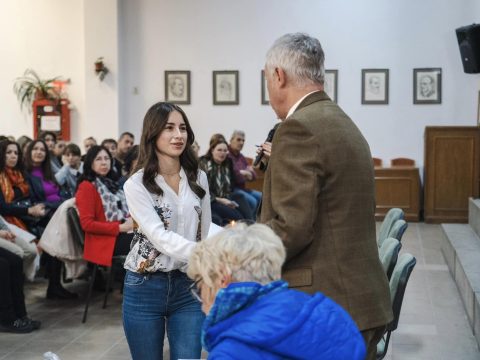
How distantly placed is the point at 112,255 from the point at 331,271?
12.4 ft

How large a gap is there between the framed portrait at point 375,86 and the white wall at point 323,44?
101 mm

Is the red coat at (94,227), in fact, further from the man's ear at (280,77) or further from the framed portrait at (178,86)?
the framed portrait at (178,86)

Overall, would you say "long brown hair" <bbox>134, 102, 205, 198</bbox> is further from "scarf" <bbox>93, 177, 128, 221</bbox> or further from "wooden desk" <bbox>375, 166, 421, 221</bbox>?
"wooden desk" <bbox>375, 166, 421, 221</bbox>

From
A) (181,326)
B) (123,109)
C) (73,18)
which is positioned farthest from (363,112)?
(181,326)

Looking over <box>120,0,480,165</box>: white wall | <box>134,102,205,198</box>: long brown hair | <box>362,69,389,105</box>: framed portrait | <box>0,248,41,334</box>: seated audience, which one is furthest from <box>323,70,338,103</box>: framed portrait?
<box>134,102,205,198</box>: long brown hair

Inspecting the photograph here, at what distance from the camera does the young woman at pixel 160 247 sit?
2.91m

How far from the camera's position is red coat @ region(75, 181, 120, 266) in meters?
5.64

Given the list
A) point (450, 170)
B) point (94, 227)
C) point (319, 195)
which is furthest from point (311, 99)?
point (450, 170)

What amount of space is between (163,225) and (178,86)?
34.0 ft

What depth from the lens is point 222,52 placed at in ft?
42.2

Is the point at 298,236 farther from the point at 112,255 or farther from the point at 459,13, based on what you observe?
the point at 459,13

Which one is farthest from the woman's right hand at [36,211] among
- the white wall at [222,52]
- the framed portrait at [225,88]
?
the framed portrait at [225,88]

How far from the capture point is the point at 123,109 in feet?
43.4

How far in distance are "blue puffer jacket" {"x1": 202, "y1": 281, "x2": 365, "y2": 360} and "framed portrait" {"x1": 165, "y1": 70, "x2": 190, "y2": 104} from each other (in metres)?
11.5
